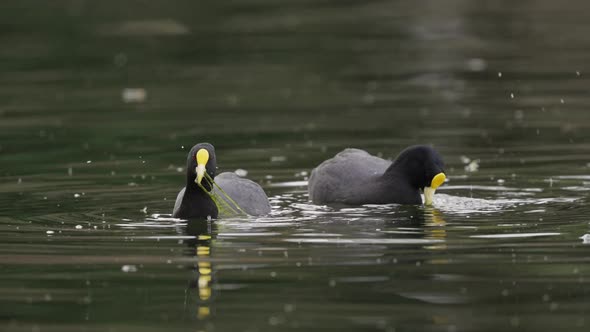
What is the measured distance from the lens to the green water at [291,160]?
8.79 m

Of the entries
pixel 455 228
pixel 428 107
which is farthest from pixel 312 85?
pixel 455 228

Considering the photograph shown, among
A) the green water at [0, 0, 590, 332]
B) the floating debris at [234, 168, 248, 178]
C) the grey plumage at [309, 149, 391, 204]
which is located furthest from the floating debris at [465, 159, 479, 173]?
the floating debris at [234, 168, 248, 178]

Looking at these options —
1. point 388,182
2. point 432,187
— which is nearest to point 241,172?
point 388,182

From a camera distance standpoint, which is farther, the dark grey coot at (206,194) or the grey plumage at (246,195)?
the grey plumage at (246,195)

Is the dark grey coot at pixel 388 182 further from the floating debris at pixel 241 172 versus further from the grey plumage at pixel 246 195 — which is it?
the floating debris at pixel 241 172

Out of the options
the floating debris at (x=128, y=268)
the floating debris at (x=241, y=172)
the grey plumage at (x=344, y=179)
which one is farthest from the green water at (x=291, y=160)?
the grey plumage at (x=344, y=179)

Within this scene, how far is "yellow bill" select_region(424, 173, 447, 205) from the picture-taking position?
13.2 m

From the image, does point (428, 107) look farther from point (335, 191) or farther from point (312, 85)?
point (335, 191)

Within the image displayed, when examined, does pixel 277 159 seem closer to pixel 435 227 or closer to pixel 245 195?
pixel 245 195

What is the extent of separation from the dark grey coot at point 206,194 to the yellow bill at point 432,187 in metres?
1.61

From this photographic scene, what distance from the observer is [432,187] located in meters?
13.4

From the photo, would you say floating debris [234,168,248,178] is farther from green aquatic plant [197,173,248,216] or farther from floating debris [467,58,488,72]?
floating debris [467,58,488,72]

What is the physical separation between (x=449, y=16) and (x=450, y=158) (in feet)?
51.0

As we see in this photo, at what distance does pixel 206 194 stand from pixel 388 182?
6.56 ft
